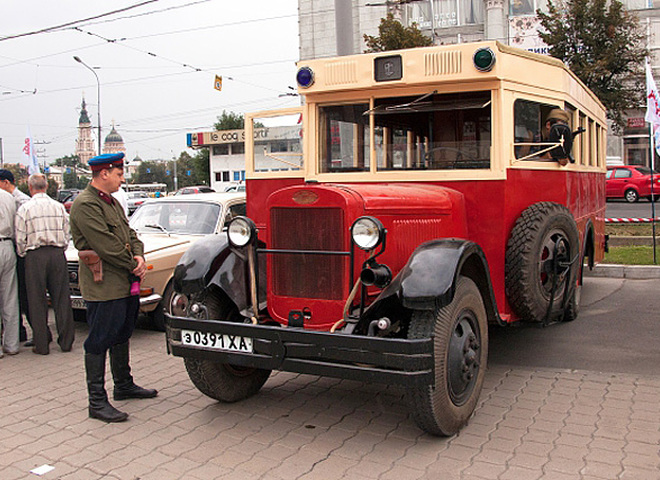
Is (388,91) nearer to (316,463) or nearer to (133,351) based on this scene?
(316,463)

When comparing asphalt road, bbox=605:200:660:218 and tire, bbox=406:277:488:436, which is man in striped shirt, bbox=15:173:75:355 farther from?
asphalt road, bbox=605:200:660:218

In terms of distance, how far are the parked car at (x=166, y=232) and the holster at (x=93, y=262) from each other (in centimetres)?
235

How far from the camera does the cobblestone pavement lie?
3.75m

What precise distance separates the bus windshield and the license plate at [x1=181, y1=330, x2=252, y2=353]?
6.60ft

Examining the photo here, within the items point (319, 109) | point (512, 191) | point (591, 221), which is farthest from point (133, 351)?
point (591, 221)

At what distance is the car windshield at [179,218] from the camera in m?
8.00

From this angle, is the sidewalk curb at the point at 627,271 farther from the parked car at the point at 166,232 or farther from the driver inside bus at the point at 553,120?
the parked car at the point at 166,232

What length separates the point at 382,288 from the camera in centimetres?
414

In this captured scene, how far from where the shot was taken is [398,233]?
452cm

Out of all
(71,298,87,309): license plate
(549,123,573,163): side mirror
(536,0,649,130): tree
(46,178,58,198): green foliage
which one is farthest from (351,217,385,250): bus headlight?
(46,178,58,198): green foliage

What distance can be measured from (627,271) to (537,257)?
563 cm

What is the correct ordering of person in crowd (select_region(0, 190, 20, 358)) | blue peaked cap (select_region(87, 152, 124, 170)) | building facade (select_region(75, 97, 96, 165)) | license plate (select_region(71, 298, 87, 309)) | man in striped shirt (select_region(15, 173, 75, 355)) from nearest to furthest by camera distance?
blue peaked cap (select_region(87, 152, 124, 170)), man in striped shirt (select_region(15, 173, 75, 355)), person in crowd (select_region(0, 190, 20, 358)), license plate (select_region(71, 298, 87, 309)), building facade (select_region(75, 97, 96, 165))

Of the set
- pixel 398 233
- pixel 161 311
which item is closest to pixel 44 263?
pixel 161 311

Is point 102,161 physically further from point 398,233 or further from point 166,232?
point 166,232
